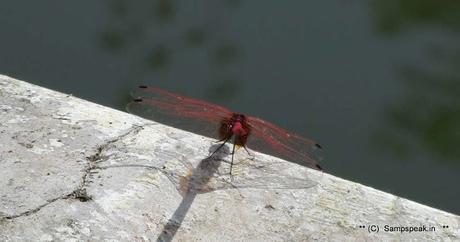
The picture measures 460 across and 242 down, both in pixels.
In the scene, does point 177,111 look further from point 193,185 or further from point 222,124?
point 193,185

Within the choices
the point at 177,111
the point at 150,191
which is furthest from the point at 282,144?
the point at 150,191

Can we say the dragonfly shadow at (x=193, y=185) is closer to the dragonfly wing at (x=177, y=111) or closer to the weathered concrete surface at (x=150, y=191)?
the weathered concrete surface at (x=150, y=191)

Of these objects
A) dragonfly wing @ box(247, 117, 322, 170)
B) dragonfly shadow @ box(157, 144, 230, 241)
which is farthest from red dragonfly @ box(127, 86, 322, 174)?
dragonfly shadow @ box(157, 144, 230, 241)

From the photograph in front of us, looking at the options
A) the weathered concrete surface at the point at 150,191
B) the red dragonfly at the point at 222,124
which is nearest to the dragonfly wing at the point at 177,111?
the red dragonfly at the point at 222,124

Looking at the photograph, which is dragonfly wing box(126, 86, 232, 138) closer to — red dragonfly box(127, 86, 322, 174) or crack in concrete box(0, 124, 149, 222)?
red dragonfly box(127, 86, 322, 174)

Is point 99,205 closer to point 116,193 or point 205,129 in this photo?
point 116,193

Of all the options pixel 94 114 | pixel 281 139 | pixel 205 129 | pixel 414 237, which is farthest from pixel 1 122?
pixel 414 237

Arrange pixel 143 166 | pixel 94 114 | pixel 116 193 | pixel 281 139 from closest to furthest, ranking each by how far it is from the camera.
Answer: pixel 116 193 → pixel 143 166 → pixel 94 114 → pixel 281 139
